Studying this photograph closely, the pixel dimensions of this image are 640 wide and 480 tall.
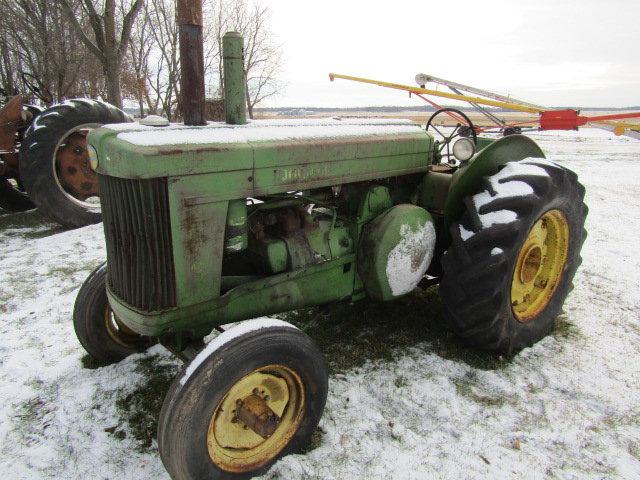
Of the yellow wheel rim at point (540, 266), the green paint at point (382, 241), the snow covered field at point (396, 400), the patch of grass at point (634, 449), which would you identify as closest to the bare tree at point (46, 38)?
the snow covered field at point (396, 400)

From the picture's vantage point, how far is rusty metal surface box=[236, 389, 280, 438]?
1.98 meters

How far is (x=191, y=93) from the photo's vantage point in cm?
230

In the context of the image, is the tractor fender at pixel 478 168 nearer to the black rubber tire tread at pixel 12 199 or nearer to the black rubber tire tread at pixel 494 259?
the black rubber tire tread at pixel 494 259

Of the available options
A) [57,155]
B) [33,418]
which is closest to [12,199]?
[57,155]

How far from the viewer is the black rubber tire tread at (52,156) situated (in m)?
5.53

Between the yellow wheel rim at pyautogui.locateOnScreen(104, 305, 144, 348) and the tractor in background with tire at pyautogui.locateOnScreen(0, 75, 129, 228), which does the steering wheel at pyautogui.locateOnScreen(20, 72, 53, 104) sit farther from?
the yellow wheel rim at pyautogui.locateOnScreen(104, 305, 144, 348)

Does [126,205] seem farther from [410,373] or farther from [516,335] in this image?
[516,335]

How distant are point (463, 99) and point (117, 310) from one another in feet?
13.7

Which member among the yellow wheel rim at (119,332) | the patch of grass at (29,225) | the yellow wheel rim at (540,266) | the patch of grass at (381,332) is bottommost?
the patch of grass at (29,225)

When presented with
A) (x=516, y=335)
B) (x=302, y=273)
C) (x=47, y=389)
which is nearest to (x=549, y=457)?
(x=516, y=335)

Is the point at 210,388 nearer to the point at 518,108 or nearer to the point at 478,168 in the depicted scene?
the point at 478,168

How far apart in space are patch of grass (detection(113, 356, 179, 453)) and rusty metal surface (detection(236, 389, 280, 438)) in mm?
628

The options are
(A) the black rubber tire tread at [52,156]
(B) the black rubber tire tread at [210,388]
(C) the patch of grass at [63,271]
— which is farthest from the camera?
(A) the black rubber tire tread at [52,156]

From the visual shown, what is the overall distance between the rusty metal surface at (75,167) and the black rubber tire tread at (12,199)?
4.45ft
